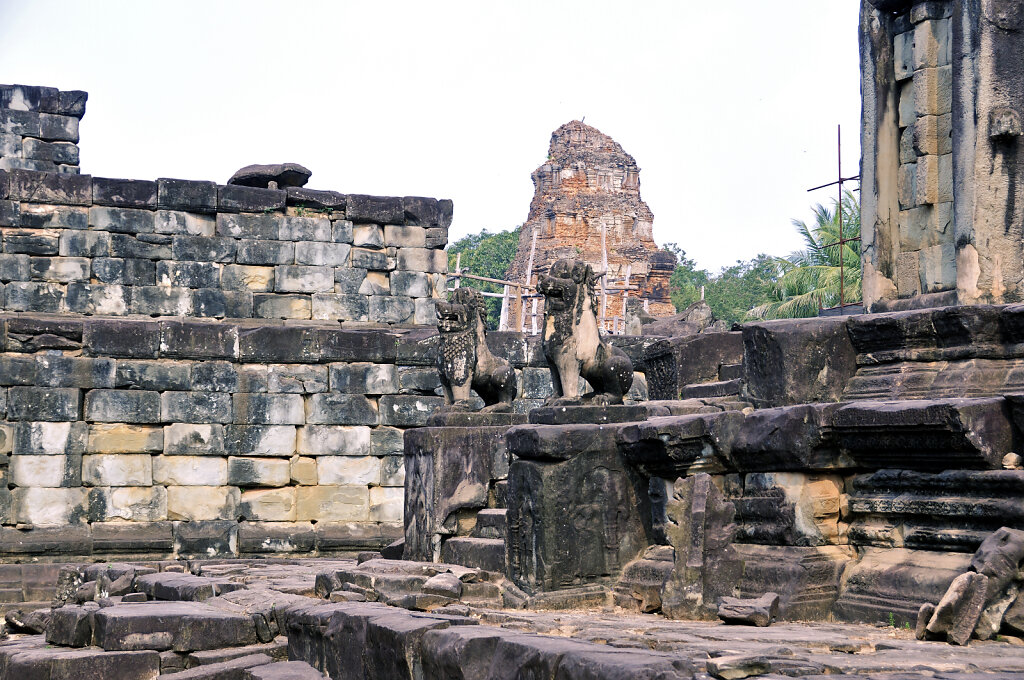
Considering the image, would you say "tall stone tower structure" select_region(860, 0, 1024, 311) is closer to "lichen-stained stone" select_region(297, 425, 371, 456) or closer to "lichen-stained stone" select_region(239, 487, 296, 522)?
"lichen-stained stone" select_region(297, 425, 371, 456)

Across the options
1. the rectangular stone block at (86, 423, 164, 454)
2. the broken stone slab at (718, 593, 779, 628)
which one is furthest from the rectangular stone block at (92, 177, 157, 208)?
the broken stone slab at (718, 593, 779, 628)

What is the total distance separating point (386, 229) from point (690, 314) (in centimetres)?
637

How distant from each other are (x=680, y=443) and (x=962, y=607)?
6.59 ft

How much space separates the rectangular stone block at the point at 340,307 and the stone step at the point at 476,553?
623 cm

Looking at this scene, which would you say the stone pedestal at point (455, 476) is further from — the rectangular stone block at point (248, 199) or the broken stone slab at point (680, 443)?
the rectangular stone block at point (248, 199)

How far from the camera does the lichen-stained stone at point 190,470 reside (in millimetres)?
12977

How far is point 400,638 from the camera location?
18.7 ft

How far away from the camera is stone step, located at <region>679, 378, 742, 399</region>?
27.0 feet

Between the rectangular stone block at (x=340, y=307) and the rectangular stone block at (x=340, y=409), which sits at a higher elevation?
the rectangular stone block at (x=340, y=307)

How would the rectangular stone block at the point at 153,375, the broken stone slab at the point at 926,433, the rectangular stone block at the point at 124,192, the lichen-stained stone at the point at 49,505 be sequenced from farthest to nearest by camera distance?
the rectangular stone block at the point at 124,192 < the rectangular stone block at the point at 153,375 < the lichen-stained stone at the point at 49,505 < the broken stone slab at the point at 926,433

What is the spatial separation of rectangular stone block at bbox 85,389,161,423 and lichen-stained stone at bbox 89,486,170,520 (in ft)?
2.37

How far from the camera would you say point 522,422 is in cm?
922

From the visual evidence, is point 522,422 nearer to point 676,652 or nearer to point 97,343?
point 676,652

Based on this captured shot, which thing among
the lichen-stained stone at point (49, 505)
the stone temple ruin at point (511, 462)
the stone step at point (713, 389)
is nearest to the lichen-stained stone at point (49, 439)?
the stone temple ruin at point (511, 462)
